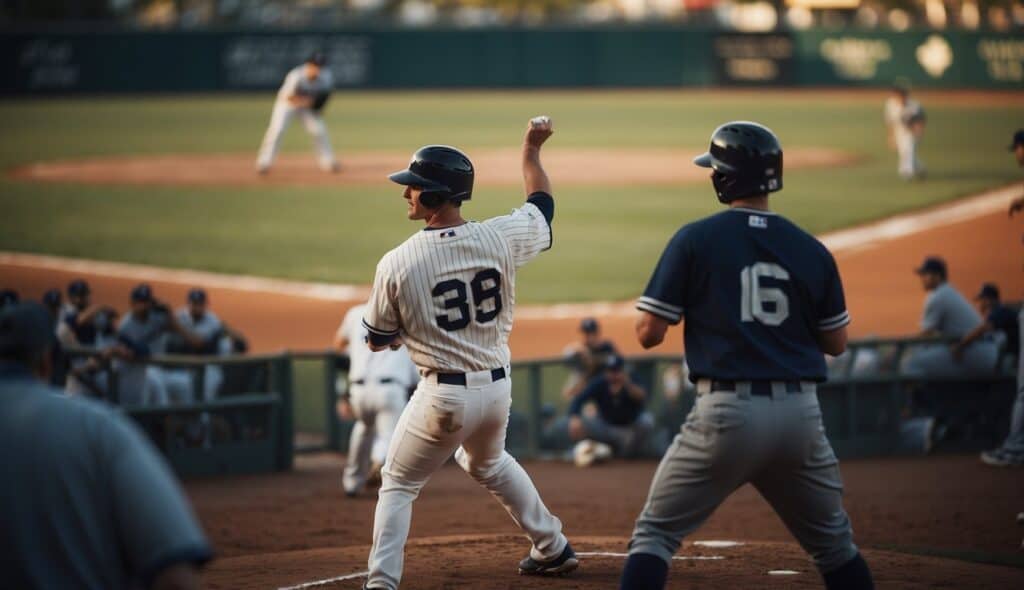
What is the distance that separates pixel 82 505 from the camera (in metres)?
2.66

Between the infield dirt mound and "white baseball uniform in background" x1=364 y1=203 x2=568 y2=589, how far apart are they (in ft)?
62.4

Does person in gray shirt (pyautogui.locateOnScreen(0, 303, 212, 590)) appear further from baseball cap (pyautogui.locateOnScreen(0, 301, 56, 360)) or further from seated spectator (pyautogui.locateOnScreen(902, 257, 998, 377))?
seated spectator (pyautogui.locateOnScreen(902, 257, 998, 377))

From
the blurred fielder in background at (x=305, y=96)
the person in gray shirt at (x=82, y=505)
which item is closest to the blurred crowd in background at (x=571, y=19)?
the blurred fielder in background at (x=305, y=96)

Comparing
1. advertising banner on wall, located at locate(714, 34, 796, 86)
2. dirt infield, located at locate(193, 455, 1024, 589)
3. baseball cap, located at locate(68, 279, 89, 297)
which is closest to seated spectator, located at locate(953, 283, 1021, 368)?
dirt infield, located at locate(193, 455, 1024, 589)

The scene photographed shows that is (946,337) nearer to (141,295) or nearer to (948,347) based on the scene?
(948,347)

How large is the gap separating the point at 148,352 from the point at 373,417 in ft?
5.71

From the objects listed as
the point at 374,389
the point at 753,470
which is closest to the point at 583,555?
the point at 753,470

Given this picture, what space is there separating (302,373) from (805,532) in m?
9.07

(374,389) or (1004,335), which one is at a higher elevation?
(1004,335)

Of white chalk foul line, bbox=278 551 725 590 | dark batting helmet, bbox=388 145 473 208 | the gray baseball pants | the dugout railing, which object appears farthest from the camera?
the dugout railing

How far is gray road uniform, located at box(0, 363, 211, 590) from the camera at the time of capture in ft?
8.66

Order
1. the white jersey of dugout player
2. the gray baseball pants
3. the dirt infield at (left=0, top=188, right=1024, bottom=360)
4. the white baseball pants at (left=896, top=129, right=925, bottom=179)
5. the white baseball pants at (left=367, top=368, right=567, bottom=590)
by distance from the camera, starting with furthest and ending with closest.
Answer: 1. the white baseball pants at (left=896, top=129, right=925, bottom=179)
2. the white jersey of dugout player
3. the dirt infield at (left=0, top=188, right=1024, bottom=360)
4. the white baseball pants at (left=367, top=368, right=567, bottom=590)
5. the gray baseball pants

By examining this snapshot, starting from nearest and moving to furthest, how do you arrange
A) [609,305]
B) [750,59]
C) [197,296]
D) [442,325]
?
[442,325]
[197,296]
[609,305]
[750,59]

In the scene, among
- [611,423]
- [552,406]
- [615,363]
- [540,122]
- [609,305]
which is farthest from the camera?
[609,305]
